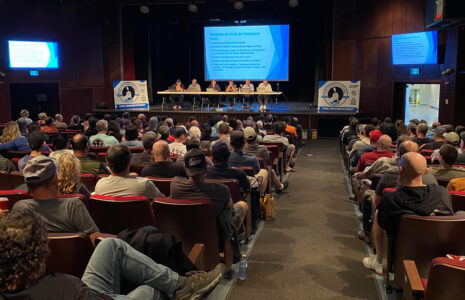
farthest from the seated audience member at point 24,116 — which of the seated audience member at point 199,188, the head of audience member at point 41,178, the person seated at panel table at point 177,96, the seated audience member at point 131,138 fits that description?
the head of audience member at point 41,178

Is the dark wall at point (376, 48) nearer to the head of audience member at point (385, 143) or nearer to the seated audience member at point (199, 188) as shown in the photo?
the head of audience member at point (385, 143)

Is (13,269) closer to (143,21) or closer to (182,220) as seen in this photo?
(182,220)

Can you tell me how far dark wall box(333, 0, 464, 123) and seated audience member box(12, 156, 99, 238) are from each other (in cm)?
1024

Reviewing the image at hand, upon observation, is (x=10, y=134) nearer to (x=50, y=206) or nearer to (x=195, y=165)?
(x=195, y=165)

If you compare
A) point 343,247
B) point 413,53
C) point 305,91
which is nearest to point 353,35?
point 413,53

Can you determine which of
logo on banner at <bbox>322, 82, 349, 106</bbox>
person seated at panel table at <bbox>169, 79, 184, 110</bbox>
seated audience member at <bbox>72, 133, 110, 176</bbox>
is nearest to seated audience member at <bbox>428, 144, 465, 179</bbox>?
seated audience member at <bbox>72, 133, 110, 176</bbox>

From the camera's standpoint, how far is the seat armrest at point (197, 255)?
9.77ft

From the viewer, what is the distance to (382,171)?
15.5 ft

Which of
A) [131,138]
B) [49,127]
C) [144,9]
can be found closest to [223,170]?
[131,138]

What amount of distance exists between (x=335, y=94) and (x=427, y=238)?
1025cm

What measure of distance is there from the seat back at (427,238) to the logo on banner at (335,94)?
10114 mm

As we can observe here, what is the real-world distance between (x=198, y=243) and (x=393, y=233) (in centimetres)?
138

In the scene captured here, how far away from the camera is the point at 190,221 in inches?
131

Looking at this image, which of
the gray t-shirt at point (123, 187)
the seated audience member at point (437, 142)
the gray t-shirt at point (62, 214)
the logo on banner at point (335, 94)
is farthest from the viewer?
the logo on banner at point (335, 94)
